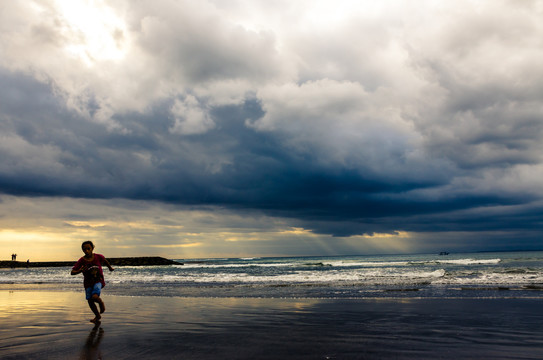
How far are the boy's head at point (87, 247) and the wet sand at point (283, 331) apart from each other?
199 cm

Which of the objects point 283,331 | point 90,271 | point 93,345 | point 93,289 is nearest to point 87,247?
point 90,271

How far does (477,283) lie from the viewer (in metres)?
20.8

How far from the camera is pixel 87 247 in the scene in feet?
32.7

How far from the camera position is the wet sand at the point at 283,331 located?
6738 mm

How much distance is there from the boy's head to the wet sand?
1990 millimetres

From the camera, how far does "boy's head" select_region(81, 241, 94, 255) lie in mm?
9898

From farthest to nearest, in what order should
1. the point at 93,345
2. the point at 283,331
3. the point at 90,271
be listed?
the point at 90,271 → the point at 283,331 → the point at 93,345

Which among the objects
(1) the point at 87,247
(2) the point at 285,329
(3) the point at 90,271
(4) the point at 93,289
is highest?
(1) the point at 87,247

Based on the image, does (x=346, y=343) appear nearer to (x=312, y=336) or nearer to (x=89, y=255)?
(x=312, y=336)

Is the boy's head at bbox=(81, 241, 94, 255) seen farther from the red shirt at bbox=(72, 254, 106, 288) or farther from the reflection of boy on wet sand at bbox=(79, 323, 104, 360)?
the reflection of boy on wet sand at bbox=(79, 323, 104, 360)

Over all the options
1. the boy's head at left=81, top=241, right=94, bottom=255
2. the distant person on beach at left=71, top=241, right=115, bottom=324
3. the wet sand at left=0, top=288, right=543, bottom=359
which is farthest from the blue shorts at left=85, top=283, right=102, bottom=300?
the boy's head at left=81, top=241, right=94, bottom=255

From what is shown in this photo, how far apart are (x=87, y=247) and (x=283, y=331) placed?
230 inches

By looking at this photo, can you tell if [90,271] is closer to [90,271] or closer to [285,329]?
[90,271]

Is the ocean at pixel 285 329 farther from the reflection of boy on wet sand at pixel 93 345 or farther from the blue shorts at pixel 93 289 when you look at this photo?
the blue shorts at pixel 93 289
